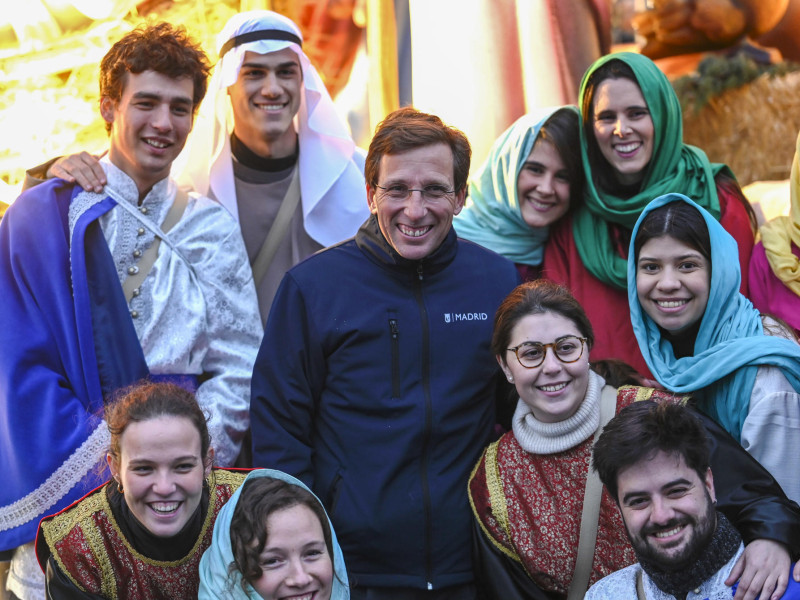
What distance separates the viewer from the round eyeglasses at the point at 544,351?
9.93ft

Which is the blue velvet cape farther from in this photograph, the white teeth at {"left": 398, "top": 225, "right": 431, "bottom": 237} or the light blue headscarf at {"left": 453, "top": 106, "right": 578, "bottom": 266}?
the light blue headscarf at {"left": 453, "top": 106, "right": 578, "bottom": 266}

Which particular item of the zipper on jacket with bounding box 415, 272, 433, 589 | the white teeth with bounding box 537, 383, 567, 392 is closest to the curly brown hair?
the zipper on jacket with bounding box 415, 272, 433, 589

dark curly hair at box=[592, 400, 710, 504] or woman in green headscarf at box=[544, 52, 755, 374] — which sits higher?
woman in green headscarf at box=[544, 52, 755, 374]

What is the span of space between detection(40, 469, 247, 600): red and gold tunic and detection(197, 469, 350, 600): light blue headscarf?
93 millimetres

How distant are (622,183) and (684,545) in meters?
1.58

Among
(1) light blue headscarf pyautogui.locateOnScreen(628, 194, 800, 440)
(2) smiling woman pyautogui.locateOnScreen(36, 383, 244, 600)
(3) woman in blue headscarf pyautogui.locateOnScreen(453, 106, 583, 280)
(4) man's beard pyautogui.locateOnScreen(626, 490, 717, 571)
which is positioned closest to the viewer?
(4) man's beard pyautogui.locateOnScreen(626, 490, 717, 571)

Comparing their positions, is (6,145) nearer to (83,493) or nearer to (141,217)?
(141,217)

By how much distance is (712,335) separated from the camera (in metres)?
3.28

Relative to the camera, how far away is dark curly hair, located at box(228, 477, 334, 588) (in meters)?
2.82

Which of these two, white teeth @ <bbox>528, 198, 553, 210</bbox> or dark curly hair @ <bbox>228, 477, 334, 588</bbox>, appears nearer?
dark curly hair @ <bbox>228, 477, 334, 588</bbox>

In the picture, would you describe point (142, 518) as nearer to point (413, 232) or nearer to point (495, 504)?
point (495, 504)

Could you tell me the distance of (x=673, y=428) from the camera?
2730 mm

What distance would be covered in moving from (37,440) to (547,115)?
6.75 feet

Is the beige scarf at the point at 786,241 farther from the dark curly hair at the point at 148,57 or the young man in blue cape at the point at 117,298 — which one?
the dark curly hair at the point at 148,57
